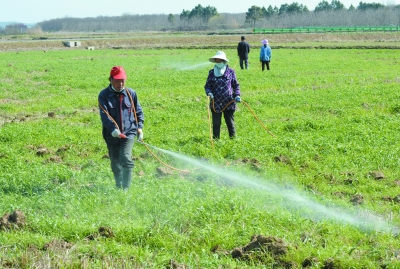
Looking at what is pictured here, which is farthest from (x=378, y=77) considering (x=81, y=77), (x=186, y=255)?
(x=186, y=255)

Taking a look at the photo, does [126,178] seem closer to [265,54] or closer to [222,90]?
[222,90]

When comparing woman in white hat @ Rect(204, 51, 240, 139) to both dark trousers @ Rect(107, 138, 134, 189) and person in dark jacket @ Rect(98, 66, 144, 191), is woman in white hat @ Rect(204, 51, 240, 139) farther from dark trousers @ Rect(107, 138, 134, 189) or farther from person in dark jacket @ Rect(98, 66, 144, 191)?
dark trousers @ Rect(107, 138, 134, 189)

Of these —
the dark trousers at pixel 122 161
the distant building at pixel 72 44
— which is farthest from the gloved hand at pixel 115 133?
the distant building at pixel 72 44

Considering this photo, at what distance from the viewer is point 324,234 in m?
6.69

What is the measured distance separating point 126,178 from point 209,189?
1337mm

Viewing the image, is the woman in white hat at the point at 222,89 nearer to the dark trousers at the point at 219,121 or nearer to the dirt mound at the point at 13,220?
the dark trousers at the point at 219,121

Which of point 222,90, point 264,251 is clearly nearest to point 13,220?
point 264,251

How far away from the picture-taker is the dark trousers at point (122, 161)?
27.9ft

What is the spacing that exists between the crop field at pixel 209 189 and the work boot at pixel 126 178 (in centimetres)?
29

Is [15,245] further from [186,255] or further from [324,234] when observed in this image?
[324,234]

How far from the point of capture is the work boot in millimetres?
8523

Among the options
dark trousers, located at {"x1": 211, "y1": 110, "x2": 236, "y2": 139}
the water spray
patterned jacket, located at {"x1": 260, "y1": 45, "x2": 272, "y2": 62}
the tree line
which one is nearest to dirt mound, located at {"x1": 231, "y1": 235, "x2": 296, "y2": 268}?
the water spray

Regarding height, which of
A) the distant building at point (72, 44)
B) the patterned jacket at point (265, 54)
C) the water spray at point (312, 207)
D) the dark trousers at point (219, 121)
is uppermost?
the patterned jacket at point (265, 54)

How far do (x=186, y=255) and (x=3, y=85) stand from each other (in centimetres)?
1875
